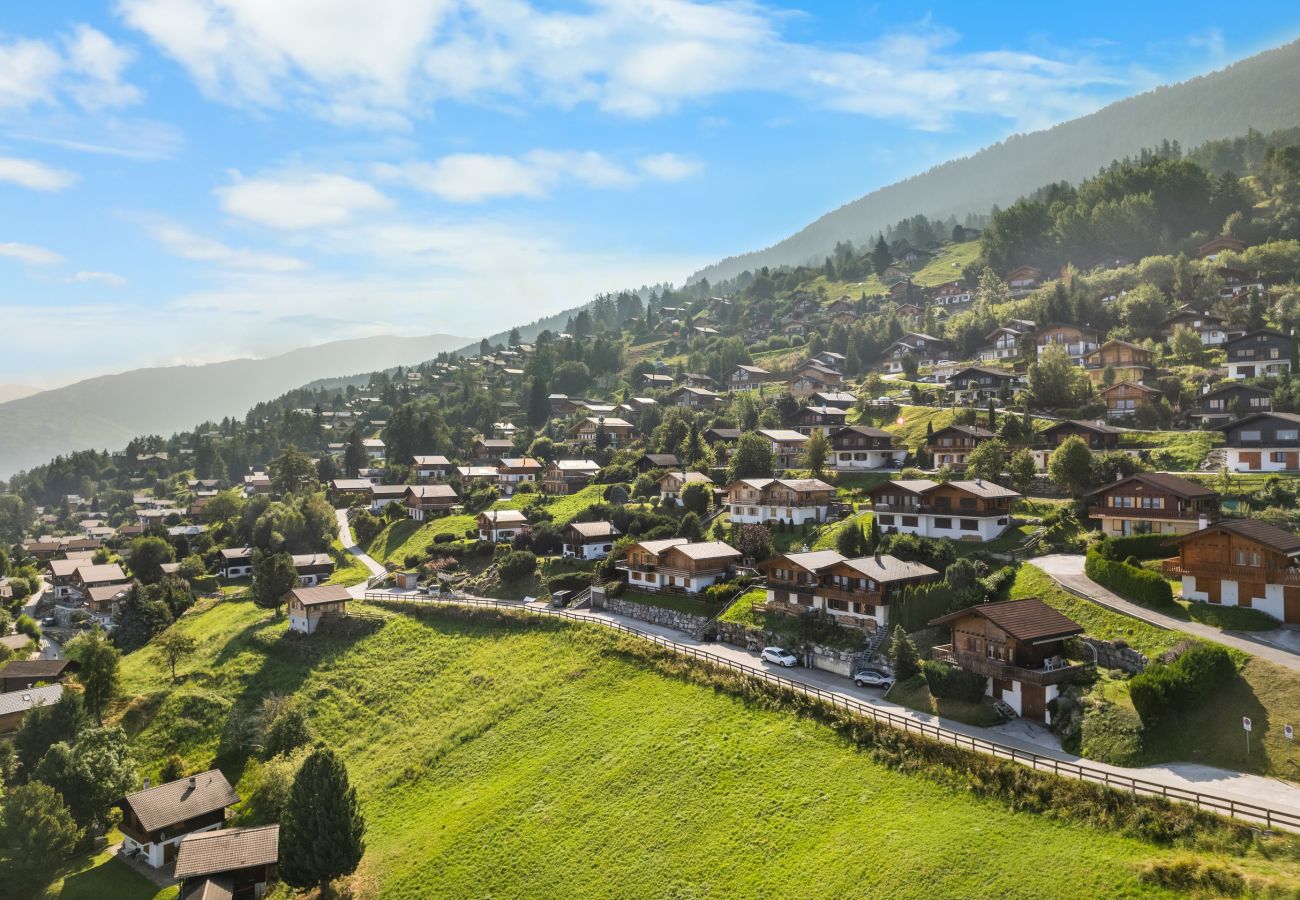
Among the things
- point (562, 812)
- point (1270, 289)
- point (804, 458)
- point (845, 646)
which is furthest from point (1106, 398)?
point (562, 812)

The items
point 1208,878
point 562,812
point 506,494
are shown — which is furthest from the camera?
point 506,494

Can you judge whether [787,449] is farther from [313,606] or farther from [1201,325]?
[1201,325]

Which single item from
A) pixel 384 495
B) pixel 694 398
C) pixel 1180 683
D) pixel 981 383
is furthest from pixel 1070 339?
pixel 384 495

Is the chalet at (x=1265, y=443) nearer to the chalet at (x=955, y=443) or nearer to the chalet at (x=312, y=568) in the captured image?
the chalet at (x=955, y=443)

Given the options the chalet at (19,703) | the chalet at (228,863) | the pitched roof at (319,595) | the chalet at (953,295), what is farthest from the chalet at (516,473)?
the chalet at (953,295)

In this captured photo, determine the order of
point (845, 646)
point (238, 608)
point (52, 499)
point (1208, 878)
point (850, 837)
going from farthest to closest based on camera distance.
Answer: point (52, 499) → point (238, 608) → point (845, 646) → point (850, 837) → point (1208, 878)

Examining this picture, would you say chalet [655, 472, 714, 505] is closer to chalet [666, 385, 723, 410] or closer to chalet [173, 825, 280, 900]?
chalet [666, 385, 723, 410]

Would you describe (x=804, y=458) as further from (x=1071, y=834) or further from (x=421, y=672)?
(x=1071, y=834)
